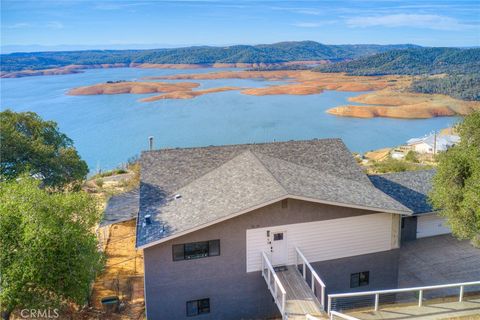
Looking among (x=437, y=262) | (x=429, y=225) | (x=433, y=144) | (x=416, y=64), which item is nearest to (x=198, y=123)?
(x=433, y=144)

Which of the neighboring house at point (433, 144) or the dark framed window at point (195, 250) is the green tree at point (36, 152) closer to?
the dark framed window at point (195, 250)

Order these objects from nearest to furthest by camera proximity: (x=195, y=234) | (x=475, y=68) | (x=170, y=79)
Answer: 1. (x=195, y=234)
2. (x=475, y=68)
3. (x=170, y=79)

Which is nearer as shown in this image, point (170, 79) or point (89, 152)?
point (89, 152)

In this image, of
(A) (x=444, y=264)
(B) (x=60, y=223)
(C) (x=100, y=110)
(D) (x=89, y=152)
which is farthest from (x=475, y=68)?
(B) (x=60, y=223)

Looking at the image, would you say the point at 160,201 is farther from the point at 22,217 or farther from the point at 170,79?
the point at 170,79

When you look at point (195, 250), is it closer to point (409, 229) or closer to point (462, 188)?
point (462, 188)

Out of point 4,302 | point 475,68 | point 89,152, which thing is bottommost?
point 89,152
